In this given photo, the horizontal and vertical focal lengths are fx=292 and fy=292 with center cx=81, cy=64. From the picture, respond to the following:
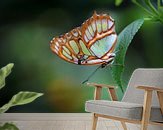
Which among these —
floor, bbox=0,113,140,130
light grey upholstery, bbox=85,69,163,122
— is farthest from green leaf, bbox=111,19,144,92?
light grey upholstery, bbox=85,69,163,122

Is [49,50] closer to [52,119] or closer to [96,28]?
[96,28]

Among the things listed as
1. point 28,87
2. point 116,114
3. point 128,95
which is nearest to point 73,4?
point 28,87

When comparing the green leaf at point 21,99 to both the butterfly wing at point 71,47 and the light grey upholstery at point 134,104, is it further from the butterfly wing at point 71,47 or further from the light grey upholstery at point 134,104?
the butterfly wing at point 71,47

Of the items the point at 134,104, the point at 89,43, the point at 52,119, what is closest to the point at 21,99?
the point at 134,104

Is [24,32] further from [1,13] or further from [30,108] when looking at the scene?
[30,108]

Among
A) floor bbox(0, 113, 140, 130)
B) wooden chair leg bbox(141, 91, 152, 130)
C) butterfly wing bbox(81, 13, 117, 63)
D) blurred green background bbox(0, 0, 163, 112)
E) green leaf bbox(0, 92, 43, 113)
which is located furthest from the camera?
butterfly wing bbox(81, 13, 117, 63)

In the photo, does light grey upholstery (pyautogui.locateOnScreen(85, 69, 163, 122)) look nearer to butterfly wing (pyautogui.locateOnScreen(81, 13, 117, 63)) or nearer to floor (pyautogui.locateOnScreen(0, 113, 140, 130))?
floor (pyautogui.locateOnScreen(0, 113, 140, 130))
